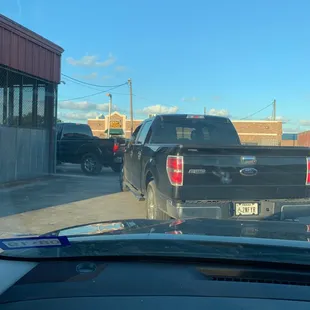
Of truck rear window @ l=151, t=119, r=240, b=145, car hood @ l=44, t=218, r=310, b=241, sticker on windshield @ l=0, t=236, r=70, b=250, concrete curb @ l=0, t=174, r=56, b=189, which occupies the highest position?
truck rear window @ l=151, t=119, r=240, b=145

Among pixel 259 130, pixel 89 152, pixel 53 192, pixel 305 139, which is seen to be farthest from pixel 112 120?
pixel 53 192

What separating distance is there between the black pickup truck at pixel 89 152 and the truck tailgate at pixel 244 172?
1121 centimetres

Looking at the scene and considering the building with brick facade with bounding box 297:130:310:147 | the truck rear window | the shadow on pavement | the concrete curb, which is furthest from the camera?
the building with brick facade with bounding box 297:130:310:147

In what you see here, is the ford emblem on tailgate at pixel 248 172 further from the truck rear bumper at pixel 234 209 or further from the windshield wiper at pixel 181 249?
the windshield wiper at pixel 181 249

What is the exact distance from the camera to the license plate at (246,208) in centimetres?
618

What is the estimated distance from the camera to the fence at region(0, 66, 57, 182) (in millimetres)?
13344

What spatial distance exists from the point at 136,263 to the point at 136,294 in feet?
1.27

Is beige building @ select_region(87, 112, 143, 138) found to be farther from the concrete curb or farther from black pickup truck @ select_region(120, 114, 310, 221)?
black pickup truck @ select_region(120, 114, 310, 221)

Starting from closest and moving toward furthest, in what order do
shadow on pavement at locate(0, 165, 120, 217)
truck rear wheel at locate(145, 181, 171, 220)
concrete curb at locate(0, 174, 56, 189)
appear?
truck rear wheel at locate(145, 181, 171, 220) → shadow on pavement at locate(0, 165, 120, 217) → concrete curb at locate(0, 174, 56, 189)

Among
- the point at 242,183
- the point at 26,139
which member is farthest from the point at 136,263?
the point at 26,139

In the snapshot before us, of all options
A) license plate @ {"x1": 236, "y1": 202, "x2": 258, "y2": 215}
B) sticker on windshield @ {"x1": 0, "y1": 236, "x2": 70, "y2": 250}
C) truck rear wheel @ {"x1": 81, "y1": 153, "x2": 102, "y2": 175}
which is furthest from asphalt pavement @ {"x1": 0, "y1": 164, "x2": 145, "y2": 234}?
sticker on windshield @ {"x1": 0, "y1": 236, "x2": 70, "y2": 250}

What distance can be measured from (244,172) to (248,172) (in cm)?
6

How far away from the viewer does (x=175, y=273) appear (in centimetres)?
210

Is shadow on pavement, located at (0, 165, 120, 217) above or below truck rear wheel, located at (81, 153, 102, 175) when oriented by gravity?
below
